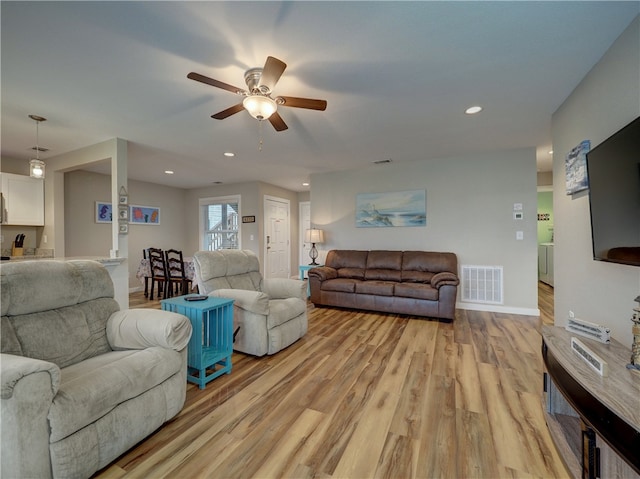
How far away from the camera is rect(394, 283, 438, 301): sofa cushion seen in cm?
372

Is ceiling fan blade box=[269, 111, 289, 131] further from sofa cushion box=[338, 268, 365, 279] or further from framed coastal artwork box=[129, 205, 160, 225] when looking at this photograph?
framed coastal artwork box=[129, 205, 160, 225]

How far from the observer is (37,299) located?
1584 millimetres

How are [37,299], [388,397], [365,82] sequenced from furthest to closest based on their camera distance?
[365,82] → [388,397] → [37,299]

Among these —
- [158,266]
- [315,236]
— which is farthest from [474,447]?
[158,266]

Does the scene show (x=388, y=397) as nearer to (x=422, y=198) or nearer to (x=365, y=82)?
(x=365, y=82)

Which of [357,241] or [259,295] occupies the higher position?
[357,241]

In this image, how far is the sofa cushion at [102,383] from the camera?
118 cm

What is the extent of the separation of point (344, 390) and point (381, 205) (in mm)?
3423

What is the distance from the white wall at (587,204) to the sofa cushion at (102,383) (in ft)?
9.13

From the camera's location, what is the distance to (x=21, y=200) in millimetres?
4039

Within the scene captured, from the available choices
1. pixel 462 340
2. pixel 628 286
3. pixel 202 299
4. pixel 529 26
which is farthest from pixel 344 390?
pixel 529 26

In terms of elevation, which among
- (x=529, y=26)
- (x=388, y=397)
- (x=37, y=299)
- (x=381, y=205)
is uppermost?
(x=529, y=26)

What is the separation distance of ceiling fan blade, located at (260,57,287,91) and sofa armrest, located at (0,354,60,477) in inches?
73.8

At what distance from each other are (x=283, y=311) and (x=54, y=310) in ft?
5.49
